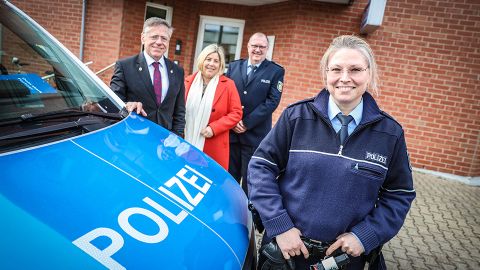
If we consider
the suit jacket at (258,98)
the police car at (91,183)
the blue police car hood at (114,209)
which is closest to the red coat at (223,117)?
the suit jacket at (258,98)

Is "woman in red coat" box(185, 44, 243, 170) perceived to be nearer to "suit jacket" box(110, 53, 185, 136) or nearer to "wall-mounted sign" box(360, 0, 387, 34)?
"suit jacket" box(110, 53, 185, 136)

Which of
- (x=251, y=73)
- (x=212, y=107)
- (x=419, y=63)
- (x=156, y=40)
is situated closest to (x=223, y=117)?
(x=212, y=107)

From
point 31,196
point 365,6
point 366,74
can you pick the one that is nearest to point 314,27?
point 365,6

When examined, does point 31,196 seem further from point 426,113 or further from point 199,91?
point 426,113

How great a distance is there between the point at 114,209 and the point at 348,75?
113cm

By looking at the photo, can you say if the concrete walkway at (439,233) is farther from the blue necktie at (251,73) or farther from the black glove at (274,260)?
the blue necktie at (251,73)

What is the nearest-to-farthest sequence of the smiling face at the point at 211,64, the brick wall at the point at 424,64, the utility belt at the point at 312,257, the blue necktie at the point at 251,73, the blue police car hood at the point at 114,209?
the blue police car hood at the point at 114,209
the utility belt at the point at 312,257
the smiling face at the point at 211,64
the blue necktie at the point at 251,73
the brick wall at the point at 424,64

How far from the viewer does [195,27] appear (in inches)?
329

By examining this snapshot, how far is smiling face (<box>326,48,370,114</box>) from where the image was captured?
1.51 meters

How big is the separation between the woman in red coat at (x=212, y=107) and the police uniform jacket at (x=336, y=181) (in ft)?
5.63

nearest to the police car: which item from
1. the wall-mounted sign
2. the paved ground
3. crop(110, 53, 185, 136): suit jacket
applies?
crop(110, 53, 185, 136): suit jacket

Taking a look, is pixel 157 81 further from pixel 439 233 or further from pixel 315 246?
pixel 439 233

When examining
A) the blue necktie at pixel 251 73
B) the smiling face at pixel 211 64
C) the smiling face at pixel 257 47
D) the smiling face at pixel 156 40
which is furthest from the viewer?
the blue necktie at pixel 251 73

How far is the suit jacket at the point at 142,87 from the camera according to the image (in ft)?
9.11
